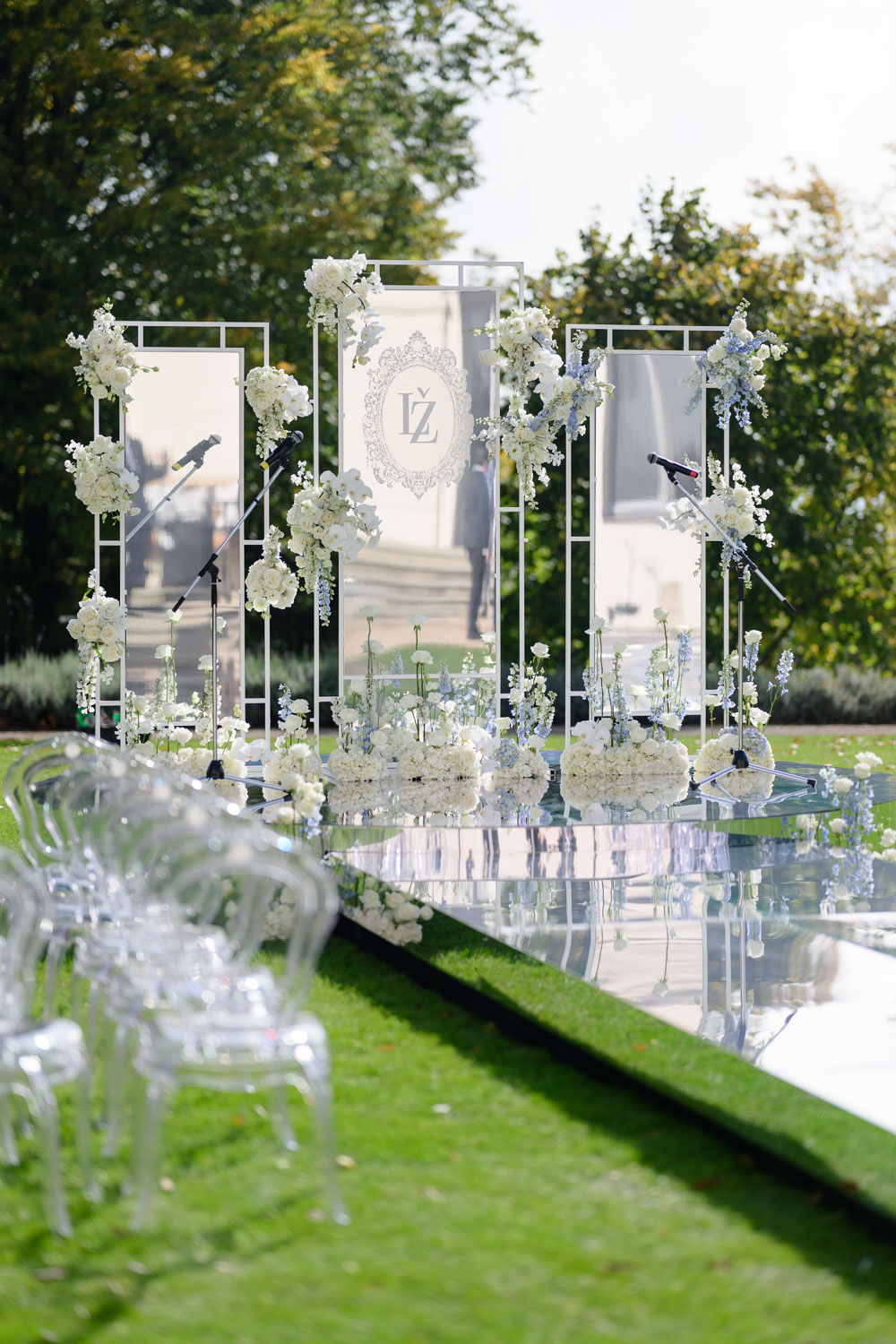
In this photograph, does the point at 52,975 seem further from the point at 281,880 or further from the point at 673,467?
the point at 673,467

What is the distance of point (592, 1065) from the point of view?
4.03 metres

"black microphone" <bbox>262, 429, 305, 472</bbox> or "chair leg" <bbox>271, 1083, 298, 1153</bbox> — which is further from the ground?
"black microphone" <bbox>262, 429, 305, 472</bbox>

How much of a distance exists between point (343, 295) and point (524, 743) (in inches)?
86.9

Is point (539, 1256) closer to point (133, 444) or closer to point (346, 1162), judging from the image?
point (346, 1162)

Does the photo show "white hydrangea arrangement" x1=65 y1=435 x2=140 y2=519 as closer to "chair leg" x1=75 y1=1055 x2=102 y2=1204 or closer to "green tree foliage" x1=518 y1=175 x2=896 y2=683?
"chair leg" x1=75 y1=1055 x2=102 y2=1204

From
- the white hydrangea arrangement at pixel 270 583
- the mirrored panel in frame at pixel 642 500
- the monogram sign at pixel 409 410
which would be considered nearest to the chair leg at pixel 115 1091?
the white hydrangea arrangement at pixel 270 583

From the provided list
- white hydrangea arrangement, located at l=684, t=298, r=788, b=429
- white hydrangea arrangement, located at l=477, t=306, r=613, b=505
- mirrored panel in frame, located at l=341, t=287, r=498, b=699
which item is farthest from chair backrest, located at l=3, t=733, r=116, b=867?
white hydrangea arrangement, located at l=684, t=298, r=788, b=429

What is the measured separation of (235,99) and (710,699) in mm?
10449

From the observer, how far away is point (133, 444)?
25.7 ft

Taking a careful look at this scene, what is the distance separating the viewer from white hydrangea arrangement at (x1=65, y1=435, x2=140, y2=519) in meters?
6.48

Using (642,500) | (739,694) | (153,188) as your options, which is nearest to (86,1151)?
(739,694)

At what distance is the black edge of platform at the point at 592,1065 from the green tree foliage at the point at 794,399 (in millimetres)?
8711

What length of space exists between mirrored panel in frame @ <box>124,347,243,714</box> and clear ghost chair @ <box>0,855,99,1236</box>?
4634 mm

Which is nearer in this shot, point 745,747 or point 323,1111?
point 323,1111
